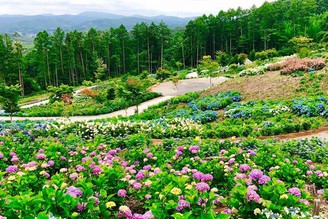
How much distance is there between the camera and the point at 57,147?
22.8 ft

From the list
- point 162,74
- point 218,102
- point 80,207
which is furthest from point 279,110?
point 162,74

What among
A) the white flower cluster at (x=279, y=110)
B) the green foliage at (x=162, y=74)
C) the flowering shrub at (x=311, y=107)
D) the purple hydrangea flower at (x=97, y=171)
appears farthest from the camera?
the green foliage at (x=162, y=74)

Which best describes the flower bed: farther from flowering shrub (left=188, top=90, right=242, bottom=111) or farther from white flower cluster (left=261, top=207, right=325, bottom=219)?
flowering shrub (left=188, top=90, right=242, bottom=111)

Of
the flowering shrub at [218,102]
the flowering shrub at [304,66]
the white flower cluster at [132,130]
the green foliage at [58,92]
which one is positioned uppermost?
the flowering shrub at [304,66]

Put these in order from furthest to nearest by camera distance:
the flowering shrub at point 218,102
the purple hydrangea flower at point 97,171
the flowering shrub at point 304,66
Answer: the flowering shrub at point 304,66 < the flowering shrub at point 218,102 < the purple hydrangea flower at point 97,171

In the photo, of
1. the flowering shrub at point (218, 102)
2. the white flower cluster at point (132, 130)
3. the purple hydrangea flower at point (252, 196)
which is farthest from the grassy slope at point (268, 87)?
the purple hydrangea flower at point (252, 196)

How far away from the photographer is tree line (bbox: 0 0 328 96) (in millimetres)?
54375

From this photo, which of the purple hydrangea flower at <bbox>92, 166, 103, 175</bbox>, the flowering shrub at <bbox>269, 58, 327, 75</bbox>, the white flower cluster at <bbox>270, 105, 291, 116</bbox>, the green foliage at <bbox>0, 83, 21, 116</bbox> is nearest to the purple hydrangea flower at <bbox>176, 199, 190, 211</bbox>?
the purple hydrangea flower at <bbox>92, 166, 103, 175</bbox>

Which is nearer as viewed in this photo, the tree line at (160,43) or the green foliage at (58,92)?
the green foliage at (58,92)

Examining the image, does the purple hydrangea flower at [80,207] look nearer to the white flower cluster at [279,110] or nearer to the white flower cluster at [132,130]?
the white flower cluster at [132,130]

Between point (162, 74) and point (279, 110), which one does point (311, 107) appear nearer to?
point (279, 110)

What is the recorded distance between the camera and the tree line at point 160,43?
2141 inches

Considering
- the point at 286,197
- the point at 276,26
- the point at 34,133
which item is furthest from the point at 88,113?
the point at 276,26

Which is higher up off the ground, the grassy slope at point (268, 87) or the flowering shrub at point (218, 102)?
the grassy slope at point (268, 87)
